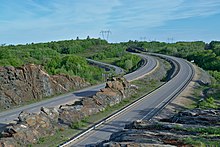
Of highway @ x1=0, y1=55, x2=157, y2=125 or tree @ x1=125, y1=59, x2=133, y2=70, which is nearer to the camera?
highway @ x1=0, y1=55, x2=157, y2=125

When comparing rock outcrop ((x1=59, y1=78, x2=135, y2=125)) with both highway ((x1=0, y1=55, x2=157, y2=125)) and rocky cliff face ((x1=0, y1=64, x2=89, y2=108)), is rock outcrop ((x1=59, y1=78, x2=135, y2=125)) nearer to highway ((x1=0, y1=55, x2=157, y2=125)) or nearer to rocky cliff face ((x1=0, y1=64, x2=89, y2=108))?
highway ((x1=0, y1=55, x2=157, y2=125))

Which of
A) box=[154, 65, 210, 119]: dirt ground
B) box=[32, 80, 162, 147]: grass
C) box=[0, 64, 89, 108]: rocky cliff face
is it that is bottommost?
box=[32, 80, 162, 147]: grass

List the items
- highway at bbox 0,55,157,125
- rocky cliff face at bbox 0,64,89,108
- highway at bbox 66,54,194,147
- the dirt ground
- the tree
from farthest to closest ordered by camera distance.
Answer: the tree
rocky cliff face at bbox 0,64,89,108
the dirt ground
highway at bbox 0,55,157,125
highway at bbox 66,54,194,147

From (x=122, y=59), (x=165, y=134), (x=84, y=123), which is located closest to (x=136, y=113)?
(x=84, y=123)

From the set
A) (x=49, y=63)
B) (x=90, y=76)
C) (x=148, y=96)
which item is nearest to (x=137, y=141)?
(x=148, y=96)

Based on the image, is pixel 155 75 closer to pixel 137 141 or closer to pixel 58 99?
pixel 58 99

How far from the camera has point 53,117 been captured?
107 feet

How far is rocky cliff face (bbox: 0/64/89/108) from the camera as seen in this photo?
42.5 m

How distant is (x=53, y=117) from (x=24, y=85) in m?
13.6

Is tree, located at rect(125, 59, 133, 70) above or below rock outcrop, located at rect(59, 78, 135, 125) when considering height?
above

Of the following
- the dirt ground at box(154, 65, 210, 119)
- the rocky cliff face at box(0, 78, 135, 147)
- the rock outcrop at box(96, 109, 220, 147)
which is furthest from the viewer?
the dirt ground at box(154, 65, 210, 119)

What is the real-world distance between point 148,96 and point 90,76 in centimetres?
2272

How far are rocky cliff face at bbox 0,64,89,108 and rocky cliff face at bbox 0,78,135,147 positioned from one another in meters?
9.61

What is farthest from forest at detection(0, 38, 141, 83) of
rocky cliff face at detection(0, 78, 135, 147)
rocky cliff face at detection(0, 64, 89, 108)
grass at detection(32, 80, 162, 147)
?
grass at detection(32, 80, 162, 147)
